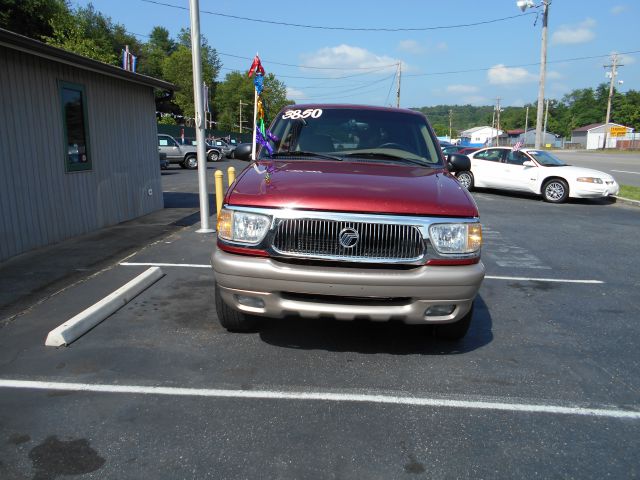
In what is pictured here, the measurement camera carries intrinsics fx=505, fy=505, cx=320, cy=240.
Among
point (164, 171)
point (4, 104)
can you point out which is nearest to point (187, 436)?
point (4, 104)

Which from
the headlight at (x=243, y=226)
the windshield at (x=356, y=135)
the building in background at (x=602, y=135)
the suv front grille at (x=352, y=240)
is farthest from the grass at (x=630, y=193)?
the building in background at (x=602, y=135)

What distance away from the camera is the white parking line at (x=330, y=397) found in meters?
3.12

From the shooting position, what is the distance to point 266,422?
2914mm

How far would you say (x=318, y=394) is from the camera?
10.6ft

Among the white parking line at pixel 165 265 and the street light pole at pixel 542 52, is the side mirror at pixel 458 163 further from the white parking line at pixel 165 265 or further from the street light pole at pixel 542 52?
the street light pole at pixel 542 52

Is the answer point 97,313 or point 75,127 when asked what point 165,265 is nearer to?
point 97,313

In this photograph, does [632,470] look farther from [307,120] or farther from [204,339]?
[307,120]

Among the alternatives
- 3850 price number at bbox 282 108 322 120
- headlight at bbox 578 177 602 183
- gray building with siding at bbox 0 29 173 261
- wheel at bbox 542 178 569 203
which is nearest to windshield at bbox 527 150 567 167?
wheel at bbox 542 178 569 203

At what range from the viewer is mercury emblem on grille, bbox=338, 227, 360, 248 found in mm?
3281

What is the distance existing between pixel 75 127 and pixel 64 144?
21.7 inches

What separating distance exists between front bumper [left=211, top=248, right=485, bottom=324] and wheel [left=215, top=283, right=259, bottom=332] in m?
0.55

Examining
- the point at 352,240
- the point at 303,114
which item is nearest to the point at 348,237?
the point at 352,240

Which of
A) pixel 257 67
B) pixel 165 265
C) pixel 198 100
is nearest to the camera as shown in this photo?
pixel 165 265

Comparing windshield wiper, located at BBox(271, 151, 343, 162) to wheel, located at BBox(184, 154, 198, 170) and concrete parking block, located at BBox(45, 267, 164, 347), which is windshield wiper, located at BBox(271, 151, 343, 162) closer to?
concrete parking block, located at BBox(45, 267, 164, 347)
